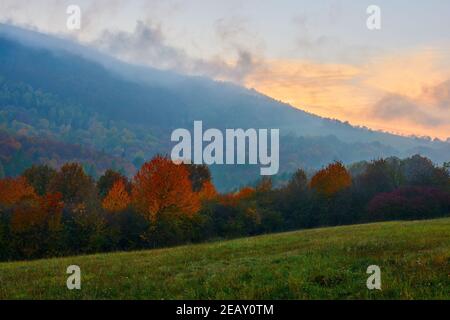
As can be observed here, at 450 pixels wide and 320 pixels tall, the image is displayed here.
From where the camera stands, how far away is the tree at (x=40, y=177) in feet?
298

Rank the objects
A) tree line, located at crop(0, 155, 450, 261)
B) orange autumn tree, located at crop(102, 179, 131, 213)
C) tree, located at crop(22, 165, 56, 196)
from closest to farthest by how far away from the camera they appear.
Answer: tree line, located at crop(0, 155, 450, 261), orange autumn tree, located at crop(102, 179, 131, 213), tree, located at crop(22, 165, 56, 196)

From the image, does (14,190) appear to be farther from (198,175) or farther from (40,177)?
(198,175)

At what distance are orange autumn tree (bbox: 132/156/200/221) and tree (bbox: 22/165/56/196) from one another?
3468 cm

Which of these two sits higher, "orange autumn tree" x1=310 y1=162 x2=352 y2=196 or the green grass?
"orange autumn tree" x1=310 y1=162 x2=352 y2=196

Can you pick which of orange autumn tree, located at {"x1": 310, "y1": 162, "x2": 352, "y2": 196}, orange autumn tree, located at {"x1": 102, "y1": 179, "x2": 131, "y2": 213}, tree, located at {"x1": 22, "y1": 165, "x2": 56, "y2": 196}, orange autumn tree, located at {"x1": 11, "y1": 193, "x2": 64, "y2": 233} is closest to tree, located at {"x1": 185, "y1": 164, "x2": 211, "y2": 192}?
orange autumn tree, located at {"x1": 310, "y1": 162, "x2": 352, "y2": 196}

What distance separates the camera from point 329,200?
271 feet

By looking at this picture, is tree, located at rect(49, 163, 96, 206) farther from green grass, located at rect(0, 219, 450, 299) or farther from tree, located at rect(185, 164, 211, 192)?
green grass, located at rect(0, 219, 450, 299)

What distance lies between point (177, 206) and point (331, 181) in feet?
114

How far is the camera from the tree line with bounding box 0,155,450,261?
57.0m

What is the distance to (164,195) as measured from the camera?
6209cm

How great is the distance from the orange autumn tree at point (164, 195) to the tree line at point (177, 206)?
0.13m
